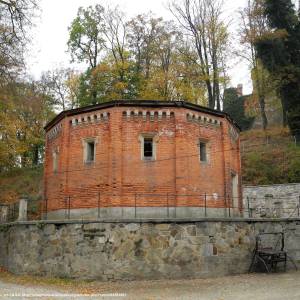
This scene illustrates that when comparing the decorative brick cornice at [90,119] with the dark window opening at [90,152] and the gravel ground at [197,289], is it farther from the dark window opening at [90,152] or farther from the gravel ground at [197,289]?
the gravel ground at [197,289]

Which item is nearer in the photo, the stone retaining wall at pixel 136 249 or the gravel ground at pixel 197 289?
the gravel ground at pixel 197 289

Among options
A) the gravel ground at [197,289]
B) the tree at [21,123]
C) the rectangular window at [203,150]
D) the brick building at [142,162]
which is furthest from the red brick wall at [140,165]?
the tree at [21,123]

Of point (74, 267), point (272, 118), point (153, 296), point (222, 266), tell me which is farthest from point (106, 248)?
point (272, 118)

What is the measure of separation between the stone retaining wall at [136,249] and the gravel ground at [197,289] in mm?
486

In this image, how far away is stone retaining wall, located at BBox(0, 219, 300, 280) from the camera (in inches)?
516

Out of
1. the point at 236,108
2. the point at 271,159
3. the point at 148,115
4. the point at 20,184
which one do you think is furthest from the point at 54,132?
the point at 236,108

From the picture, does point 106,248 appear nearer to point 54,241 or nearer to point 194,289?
point 54,241

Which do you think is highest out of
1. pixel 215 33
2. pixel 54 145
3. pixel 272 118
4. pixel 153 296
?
pixel 215 33

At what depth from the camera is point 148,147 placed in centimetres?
1625

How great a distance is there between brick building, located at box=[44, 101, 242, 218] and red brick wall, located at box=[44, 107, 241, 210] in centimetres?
4

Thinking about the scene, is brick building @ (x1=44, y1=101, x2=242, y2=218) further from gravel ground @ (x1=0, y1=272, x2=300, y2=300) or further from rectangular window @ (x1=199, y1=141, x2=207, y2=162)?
gravel ground @ (x1=0, y1=272, x2=300, y2=300)

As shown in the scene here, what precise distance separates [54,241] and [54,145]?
5.87 meters

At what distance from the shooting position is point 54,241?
550 inches

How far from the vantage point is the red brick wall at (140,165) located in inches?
606
